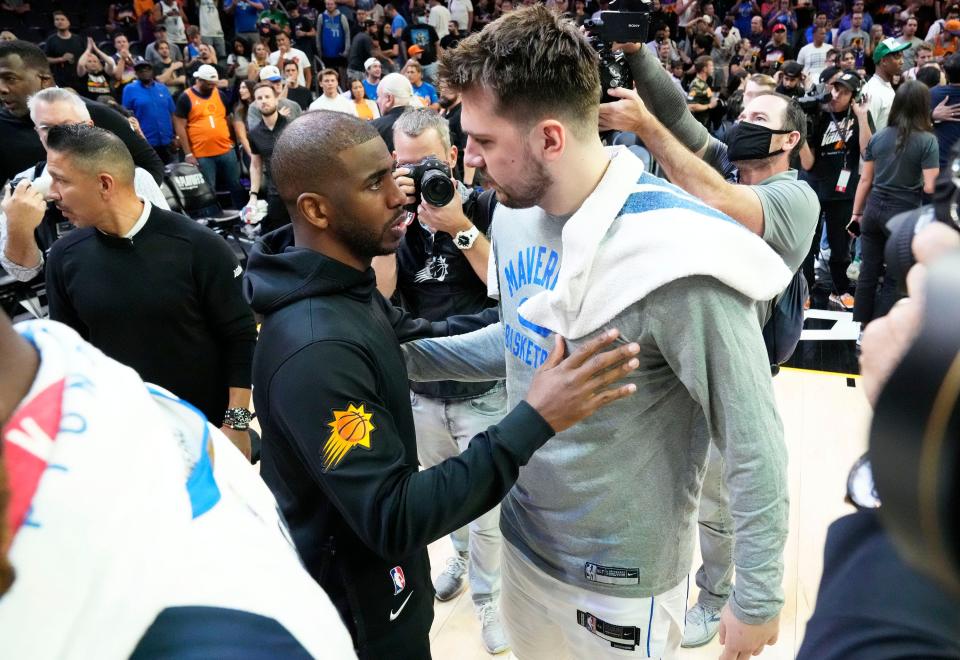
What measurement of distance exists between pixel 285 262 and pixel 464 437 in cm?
124

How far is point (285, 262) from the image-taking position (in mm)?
1401

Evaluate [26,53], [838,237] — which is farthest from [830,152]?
[26,53]

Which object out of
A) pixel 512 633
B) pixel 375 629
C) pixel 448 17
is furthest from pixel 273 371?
pixel 448 17

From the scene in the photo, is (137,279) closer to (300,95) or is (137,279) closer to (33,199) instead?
(33,199)

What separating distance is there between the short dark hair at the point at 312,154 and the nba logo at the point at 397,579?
0.74m

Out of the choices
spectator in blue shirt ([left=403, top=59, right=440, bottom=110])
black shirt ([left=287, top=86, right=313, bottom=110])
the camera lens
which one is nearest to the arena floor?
the camera lens

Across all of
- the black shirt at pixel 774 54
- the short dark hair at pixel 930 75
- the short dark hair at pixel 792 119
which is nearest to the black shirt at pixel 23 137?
the short dark hair at pixel 792 119

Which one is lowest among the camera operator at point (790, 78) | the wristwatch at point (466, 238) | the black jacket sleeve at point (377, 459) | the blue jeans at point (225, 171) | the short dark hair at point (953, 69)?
the blue jeans at point (225, 171)

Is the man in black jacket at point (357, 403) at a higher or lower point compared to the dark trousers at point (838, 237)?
higher

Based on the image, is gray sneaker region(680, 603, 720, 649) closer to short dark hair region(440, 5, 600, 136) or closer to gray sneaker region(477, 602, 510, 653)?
gray sneaker region(477, 602, 510, 653)

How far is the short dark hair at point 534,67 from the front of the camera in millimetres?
1320

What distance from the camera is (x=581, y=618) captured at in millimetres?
1581

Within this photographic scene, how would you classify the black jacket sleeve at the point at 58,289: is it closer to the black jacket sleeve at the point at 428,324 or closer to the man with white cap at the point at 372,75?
the black jacket sleeve at the point at 428,324

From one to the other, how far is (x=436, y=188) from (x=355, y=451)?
1.13 m
